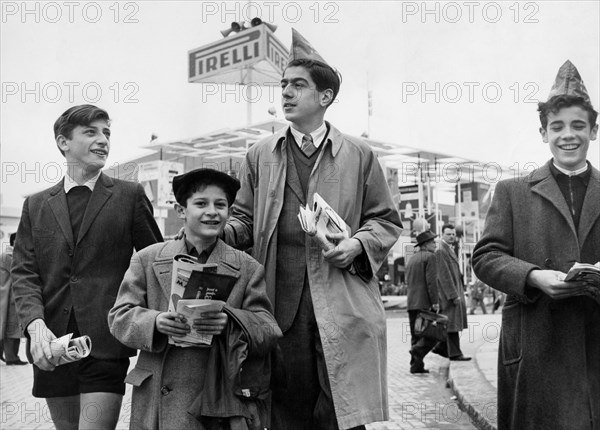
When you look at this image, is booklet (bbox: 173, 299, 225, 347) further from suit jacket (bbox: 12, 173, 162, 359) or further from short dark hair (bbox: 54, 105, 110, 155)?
short dark hair (bbox: 54, 105, 110, 155)

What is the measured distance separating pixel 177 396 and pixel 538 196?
1.96 meters

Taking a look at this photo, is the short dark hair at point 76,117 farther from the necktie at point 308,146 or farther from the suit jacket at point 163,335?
the necktie at point 308,146

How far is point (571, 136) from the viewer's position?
11.4 ft

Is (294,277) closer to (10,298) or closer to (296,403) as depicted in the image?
(296,403)

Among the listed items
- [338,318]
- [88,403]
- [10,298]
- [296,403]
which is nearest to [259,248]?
[338,318]

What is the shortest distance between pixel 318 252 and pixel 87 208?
54.3 inches

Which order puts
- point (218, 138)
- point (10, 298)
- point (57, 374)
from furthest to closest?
1. point (218, 138)
2. point (10, 298)
3. point (57, 374)

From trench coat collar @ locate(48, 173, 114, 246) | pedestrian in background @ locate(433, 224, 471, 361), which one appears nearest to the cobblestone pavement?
pedestrian in background @ locate(433, 224, 471, 361)

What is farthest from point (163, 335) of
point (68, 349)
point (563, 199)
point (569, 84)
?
point (569, 84)

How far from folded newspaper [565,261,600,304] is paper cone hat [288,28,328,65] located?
1.74 meters

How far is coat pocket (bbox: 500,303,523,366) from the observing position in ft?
11.3

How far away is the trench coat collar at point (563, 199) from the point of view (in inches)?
134

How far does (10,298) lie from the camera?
453 inches

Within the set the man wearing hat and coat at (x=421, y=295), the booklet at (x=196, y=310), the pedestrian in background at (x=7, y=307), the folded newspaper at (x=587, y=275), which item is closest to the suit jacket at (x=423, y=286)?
the man wearing hat and coat at (x=421, y=295)
